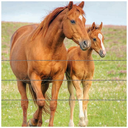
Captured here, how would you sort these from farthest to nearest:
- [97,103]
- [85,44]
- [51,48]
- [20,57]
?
[97,103] → [20,57] → [51,48] → [85,44]

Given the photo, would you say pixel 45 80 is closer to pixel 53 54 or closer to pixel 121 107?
pixel 53 54

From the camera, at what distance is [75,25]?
583 centimetres

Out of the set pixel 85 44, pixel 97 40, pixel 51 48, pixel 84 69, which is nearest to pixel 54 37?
pixel 51 48

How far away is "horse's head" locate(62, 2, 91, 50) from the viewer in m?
5.74

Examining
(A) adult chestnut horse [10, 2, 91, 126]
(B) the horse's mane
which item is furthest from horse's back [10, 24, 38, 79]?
(B) the horse's mane

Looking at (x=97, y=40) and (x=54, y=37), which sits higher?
(x=97, y=40)

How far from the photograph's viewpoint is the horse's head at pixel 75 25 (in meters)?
5.74

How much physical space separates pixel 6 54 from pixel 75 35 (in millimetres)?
18442

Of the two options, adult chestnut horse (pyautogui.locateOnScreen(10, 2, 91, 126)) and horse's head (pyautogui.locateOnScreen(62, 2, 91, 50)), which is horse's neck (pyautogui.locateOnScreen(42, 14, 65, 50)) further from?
horse's head (pyautogui.locateOnScreen(62, 2, 91, 50))

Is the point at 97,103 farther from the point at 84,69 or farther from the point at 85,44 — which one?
the point at 85,44

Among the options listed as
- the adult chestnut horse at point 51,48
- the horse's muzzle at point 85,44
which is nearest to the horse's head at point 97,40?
the adult chestnut horse at point 51,48

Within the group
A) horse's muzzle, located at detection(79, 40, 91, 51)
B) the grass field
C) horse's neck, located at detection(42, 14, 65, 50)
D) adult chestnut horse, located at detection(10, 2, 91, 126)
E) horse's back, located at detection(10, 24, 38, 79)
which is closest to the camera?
horse's muzzle, located at detection(79, 40, 91, 51)

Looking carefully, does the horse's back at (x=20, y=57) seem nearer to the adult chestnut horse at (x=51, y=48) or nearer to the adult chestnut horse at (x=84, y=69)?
the adult chestnut horse at (x=51, y=48)

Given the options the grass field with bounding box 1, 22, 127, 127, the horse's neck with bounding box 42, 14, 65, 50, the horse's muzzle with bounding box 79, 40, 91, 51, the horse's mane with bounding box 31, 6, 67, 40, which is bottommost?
the grass field with bounding box 1, 22, 127, 127
